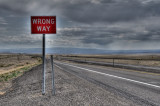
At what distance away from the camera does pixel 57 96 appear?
6324 mm

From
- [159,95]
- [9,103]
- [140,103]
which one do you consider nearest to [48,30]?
[9,103]

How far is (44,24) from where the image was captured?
618cm

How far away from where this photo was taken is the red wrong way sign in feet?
20.1

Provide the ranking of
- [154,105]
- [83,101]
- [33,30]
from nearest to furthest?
[154,105], [83,101], [33,30]

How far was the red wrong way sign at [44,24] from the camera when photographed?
6121 mm

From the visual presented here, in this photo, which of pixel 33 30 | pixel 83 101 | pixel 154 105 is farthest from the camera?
pixel 33 30

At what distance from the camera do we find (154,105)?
17.1ft

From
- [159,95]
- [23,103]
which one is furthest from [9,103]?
[159,95]

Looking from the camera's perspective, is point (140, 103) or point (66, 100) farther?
point (66, 100)

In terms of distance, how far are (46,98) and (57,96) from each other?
0.43 meters

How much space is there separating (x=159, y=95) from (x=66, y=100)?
368 centimetres

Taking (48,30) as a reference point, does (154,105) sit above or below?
below

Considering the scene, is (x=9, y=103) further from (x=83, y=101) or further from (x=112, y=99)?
(x=112, y=99)

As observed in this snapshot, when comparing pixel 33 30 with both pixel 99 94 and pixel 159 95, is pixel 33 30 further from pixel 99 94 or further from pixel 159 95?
pixel 159 95
